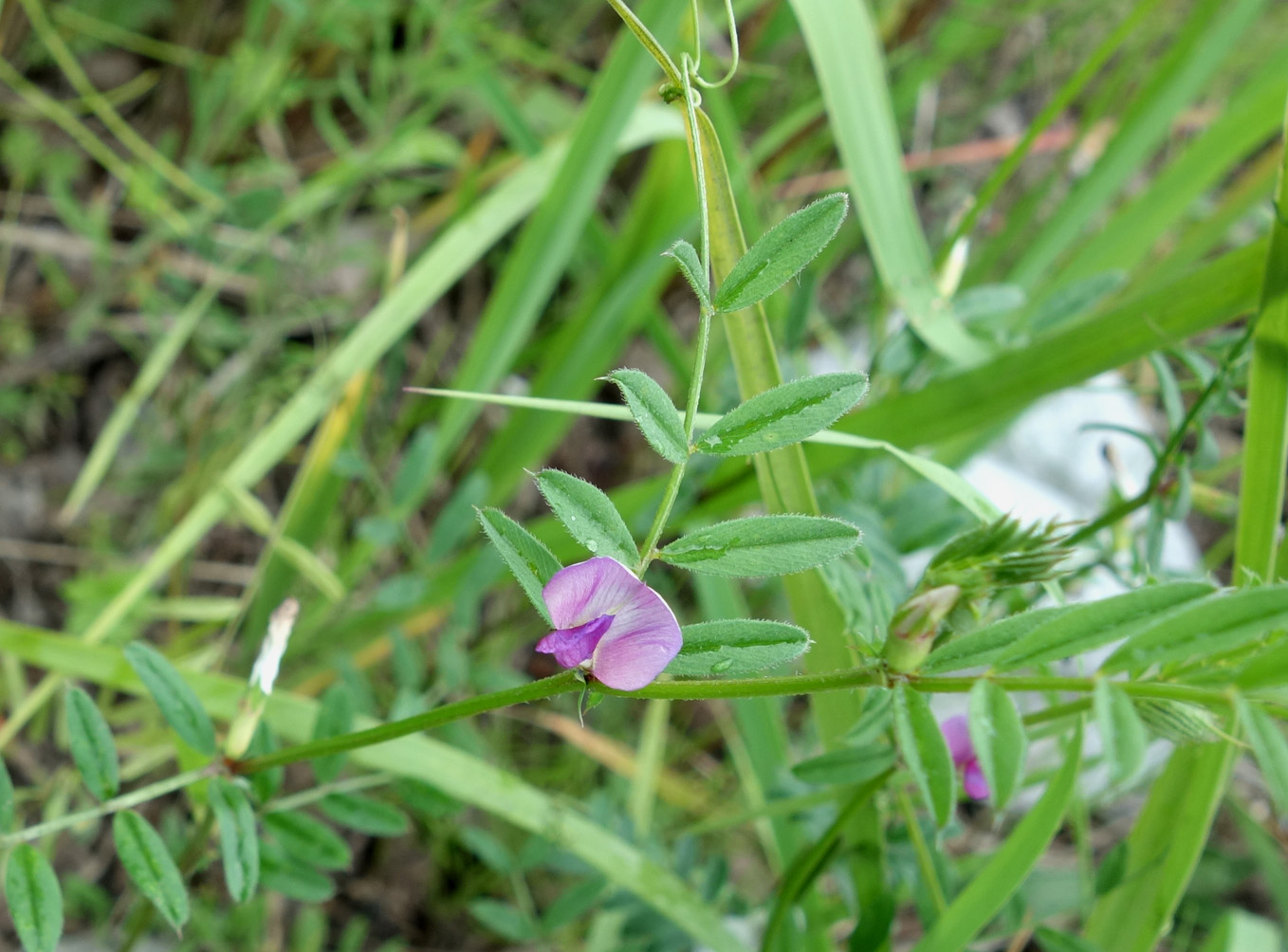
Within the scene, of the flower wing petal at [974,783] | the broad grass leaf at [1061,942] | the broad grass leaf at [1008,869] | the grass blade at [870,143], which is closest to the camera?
the broad grass leaf at [1008,869]

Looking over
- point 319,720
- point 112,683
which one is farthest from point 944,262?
point 112,683

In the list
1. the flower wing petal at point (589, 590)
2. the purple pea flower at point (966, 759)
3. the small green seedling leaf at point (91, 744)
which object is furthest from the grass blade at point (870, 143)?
the small green seedling leaf at point (91, 744)

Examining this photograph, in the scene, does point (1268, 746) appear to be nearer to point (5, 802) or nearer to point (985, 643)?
point (985, 643)

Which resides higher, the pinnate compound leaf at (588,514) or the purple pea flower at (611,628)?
the pinnate compound leaf at (588,514)

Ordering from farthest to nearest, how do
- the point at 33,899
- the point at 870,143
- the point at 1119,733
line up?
the point at 870,143 → the point at 33,899 → the point at 1119,733

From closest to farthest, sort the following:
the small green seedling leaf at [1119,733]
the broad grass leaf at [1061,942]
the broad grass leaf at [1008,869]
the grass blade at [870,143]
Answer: the small green seedling leaf at [1119,733] < the broad grass leaf at [1008,869] < the broad grass leaf at [1061,942] < the grass blade at [870,143]

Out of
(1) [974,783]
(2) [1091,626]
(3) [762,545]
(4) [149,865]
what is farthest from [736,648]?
(4) [149,865]

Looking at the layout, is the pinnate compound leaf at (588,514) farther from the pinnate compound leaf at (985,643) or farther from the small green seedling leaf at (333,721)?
the small green seedling leaf at (333,721)

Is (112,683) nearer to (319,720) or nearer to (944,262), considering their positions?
(319,720)
